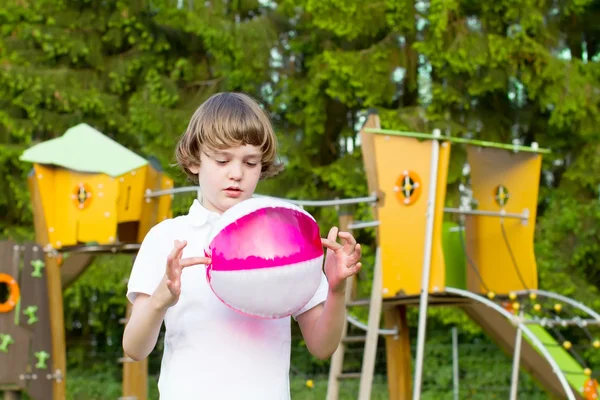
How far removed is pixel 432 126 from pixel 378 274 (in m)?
6.13

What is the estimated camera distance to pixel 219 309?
2.06m

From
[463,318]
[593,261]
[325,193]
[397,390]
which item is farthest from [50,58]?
[397,390]

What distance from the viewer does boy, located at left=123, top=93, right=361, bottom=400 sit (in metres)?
2.02

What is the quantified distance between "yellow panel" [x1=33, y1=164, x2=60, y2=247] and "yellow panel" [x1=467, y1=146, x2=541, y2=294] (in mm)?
3312

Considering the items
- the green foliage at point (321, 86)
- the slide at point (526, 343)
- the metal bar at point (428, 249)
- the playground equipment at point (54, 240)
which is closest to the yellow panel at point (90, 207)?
the playground equipment at point (54, 240)

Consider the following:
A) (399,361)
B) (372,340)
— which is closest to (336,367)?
(372,340)

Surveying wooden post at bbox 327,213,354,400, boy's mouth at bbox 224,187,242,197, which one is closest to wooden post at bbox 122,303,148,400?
wooden post at bbox 327,213,354,400

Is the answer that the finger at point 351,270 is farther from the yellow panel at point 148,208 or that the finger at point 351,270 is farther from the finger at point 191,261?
the yellow panel at point 148,208

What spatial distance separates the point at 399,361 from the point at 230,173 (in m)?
6.15

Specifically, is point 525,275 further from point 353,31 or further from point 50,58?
point 50,58

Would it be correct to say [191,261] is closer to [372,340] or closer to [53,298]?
[372,340]

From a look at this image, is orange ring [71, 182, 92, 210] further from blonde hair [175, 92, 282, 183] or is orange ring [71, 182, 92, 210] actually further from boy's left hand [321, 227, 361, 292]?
boy's left hand [321, 227, 361, 292]

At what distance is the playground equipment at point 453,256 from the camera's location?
22.1 ft

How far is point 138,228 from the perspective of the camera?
829 cm
